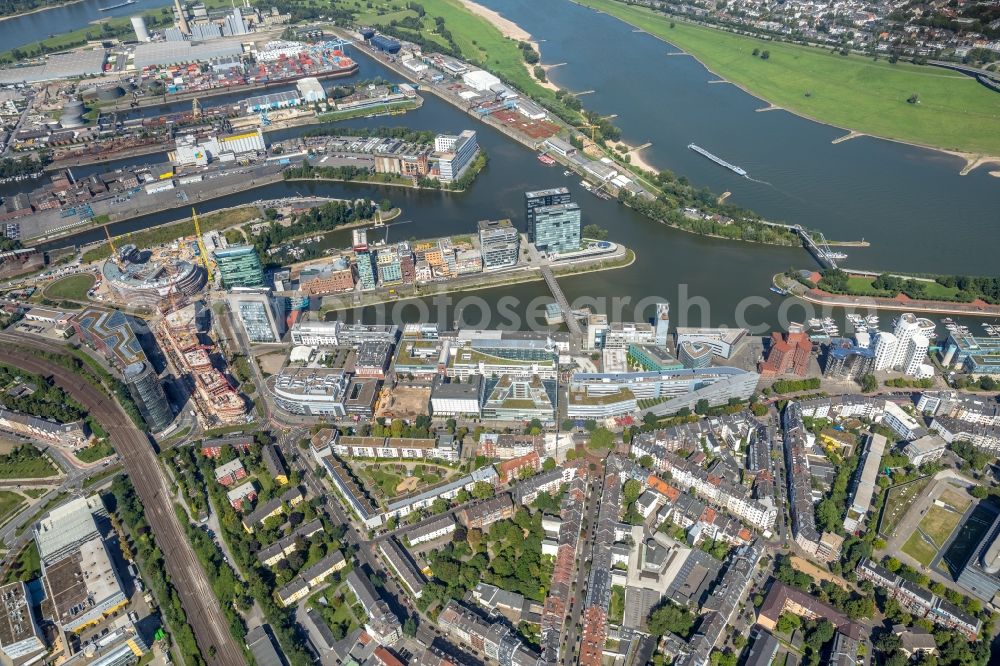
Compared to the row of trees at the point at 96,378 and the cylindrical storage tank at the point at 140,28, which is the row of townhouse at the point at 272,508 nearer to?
the row of trees at the point at 96,378

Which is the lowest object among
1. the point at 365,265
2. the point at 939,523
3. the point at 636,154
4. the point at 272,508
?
the point at 939,523

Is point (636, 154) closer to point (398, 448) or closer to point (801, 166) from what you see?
point (801, 166)

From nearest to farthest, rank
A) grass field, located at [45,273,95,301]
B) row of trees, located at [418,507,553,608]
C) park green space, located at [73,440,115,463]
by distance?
row of trees, located at [418,507,553,608]
park green space, located at [73,440,115,463]
grass field, located at [45,273,95,301]

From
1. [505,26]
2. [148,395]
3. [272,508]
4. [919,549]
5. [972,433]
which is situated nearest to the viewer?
[919,549]

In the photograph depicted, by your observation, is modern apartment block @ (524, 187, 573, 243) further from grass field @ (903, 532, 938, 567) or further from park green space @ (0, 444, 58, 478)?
park green space @ (0, 444, 58, 478)

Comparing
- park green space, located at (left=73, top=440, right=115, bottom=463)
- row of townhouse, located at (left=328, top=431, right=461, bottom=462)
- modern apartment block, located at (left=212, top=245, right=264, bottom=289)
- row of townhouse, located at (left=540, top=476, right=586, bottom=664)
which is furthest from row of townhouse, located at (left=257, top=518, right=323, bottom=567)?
modern apartment block, located at (left=212, top=245, right=264, bottom=289)

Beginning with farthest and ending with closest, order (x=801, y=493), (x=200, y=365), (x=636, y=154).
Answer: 1. (x=636, y=154)
2. (x=200, y=365)
3. (x=801, y=493)

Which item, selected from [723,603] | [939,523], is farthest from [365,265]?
[939,523]

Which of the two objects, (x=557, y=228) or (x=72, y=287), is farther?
(x=72, y=287)
